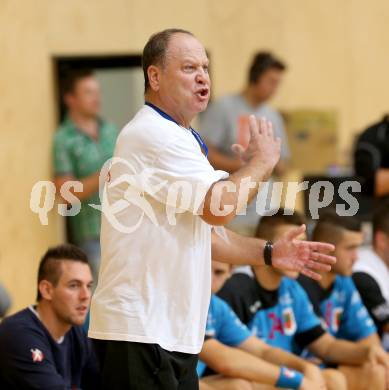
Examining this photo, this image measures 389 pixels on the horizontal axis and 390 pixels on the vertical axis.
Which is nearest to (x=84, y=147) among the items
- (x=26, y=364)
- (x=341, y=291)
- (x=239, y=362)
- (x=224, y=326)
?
(x=341, y=291)

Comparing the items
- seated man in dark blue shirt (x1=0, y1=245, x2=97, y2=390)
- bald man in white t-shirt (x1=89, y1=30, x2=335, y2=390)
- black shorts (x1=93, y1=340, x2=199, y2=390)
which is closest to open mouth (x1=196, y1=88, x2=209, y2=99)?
bald man in white t-shirt (x1=89, y1=30, x2=335, y2=390)

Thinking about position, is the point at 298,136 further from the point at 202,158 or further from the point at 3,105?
the point at 202,158

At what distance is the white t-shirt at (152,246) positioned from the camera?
3.01 m

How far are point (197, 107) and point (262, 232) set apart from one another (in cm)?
187

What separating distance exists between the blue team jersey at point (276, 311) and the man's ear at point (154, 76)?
6.11ft

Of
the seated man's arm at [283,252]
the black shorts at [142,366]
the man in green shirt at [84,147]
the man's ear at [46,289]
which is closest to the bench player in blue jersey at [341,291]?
the man's ear at [46,289]

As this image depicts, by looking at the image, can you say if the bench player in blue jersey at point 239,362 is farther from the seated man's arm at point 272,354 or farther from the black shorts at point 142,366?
the black shorts at point 142,366

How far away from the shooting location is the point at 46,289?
4129 mm

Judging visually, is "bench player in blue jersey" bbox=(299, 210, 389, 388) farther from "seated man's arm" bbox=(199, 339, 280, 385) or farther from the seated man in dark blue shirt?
the seated man in dark blue shirt

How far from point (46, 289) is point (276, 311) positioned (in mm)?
1379

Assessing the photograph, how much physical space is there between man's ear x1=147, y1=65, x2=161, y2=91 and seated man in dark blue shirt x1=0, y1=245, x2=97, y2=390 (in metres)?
1.25

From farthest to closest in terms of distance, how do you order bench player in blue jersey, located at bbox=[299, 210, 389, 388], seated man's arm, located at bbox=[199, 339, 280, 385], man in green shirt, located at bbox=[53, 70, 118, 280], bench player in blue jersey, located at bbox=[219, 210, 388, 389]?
man in green shirt, located at bbox=[53, 70, 118, 280], bench player in blue jersey, located at bbox=[299, 210, 389, 388], bench player in blue jersey, located at bbox=[219, 210, 388, 389], seated man's arm, located at bbox=[199, 339, 280, 385]

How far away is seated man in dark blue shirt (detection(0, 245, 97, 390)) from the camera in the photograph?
3.91 m

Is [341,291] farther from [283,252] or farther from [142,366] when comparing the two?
[142,366]
